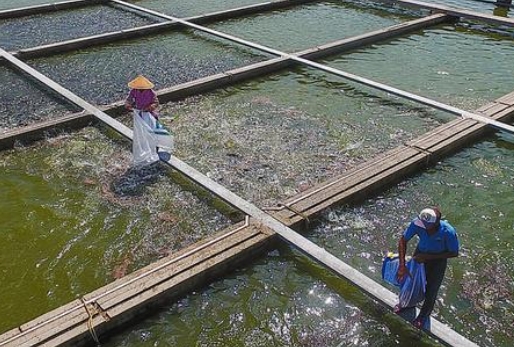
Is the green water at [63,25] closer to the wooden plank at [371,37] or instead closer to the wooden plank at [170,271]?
the wooden plank at [371,37]

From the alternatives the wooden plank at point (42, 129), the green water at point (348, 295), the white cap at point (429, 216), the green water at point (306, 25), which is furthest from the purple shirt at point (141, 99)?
the green water at point (306, 25)

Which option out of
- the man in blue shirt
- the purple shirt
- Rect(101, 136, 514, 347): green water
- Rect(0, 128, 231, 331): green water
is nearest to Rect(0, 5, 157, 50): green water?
Rect(0, 128, 231, 331): green water

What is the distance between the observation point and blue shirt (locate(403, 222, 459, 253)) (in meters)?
4.66

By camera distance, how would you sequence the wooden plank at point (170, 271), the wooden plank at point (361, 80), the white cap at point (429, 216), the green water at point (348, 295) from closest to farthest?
the white cap at point (429, 216) < the green water at point (348, 295) < the wooden plank at point (170, 271) < the wooden plank at point (361, 80)

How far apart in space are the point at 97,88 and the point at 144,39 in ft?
12.9

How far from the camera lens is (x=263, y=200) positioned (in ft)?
25.0

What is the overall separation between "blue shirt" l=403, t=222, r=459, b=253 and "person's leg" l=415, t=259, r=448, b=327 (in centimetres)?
17

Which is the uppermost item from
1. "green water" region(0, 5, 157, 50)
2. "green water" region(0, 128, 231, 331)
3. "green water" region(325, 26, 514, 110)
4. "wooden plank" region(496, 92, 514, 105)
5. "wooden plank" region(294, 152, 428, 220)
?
"green water" region(0, 5, 157, 50)

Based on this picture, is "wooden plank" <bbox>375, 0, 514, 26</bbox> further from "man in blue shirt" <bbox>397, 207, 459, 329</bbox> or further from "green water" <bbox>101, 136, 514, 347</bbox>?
"man in blue shirt" <bbox>397, 207, 459, 329</bbox>

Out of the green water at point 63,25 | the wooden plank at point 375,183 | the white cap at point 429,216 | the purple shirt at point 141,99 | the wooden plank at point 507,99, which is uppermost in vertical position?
the white cap at point 429,216

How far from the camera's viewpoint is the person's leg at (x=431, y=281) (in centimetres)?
486

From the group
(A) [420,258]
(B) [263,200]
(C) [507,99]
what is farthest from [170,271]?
(C) [507,99]

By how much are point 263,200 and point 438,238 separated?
337cm

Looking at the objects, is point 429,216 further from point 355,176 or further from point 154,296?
point 355,176
